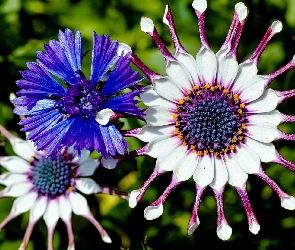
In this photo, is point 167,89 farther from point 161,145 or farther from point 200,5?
point 200,5

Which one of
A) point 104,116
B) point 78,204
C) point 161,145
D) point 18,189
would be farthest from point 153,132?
point 18,189

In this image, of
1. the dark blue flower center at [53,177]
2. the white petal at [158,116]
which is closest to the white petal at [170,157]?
the white petal at [158,116]

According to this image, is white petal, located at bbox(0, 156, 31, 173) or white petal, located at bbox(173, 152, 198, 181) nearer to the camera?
white petal, located at bbox(173, 152, 198, 181)

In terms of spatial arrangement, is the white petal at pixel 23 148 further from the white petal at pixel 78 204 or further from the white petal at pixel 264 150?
the white petal at pixel 264 150

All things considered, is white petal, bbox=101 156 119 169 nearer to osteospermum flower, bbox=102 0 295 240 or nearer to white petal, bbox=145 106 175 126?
osteospermum flower, bbox=102 0 295 240

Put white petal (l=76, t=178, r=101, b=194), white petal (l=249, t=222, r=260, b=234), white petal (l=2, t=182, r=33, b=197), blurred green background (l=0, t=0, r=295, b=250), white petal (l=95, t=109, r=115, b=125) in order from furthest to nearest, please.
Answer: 1. blurred green background (l=0, t=0, r=295, b=250)
2. white petal (l=2, t=182, r=33, b=197)
3. white petal (l=76, t=178, r=101, b=194)
4. white petal (l=249, t=222, r=260, b=234)
5. white petal (l=95, t=109, r=115, b=125)

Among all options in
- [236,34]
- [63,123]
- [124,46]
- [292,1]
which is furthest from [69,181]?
[292,1]

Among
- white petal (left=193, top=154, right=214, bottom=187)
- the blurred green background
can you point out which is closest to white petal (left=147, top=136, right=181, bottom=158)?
white petal (left=193, top=154, right=214, bottom=187)
